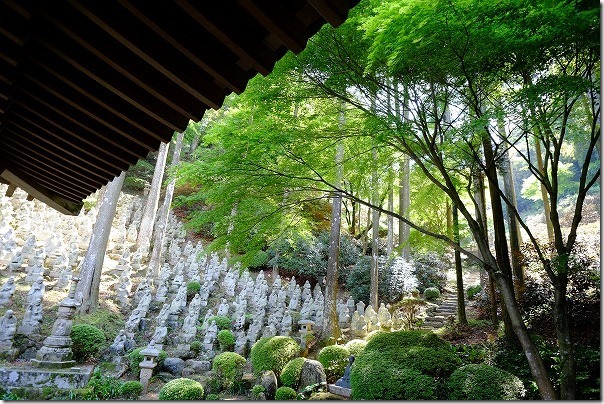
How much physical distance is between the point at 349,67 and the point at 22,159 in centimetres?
460

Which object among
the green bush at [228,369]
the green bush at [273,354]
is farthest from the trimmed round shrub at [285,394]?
the green bush at [228,369]

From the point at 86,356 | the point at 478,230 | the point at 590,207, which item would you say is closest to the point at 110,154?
the point at 478,230

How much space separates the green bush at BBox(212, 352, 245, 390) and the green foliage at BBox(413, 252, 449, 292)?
11424 mm

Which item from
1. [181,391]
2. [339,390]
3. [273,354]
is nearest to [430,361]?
[339,390]

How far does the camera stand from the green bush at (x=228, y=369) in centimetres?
771

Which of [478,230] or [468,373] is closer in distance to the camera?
[468,373]

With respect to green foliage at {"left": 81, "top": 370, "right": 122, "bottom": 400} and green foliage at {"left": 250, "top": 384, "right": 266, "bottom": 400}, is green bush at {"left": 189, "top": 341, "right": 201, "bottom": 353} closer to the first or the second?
green foliage at {"left": 81, "top": 370, "right": 122, "bottom": 400}

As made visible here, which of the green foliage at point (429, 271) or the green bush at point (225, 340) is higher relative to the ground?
the green foliage at point (429, 271)

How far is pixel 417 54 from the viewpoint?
4.62m

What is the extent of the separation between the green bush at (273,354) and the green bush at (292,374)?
0.33m

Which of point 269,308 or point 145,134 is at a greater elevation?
point 145,134

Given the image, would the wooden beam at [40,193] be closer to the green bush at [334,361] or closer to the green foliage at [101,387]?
the green foliage at [101,387]

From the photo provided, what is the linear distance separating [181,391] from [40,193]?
4.28 m

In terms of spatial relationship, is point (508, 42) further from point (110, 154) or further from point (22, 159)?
point (22, 159)
